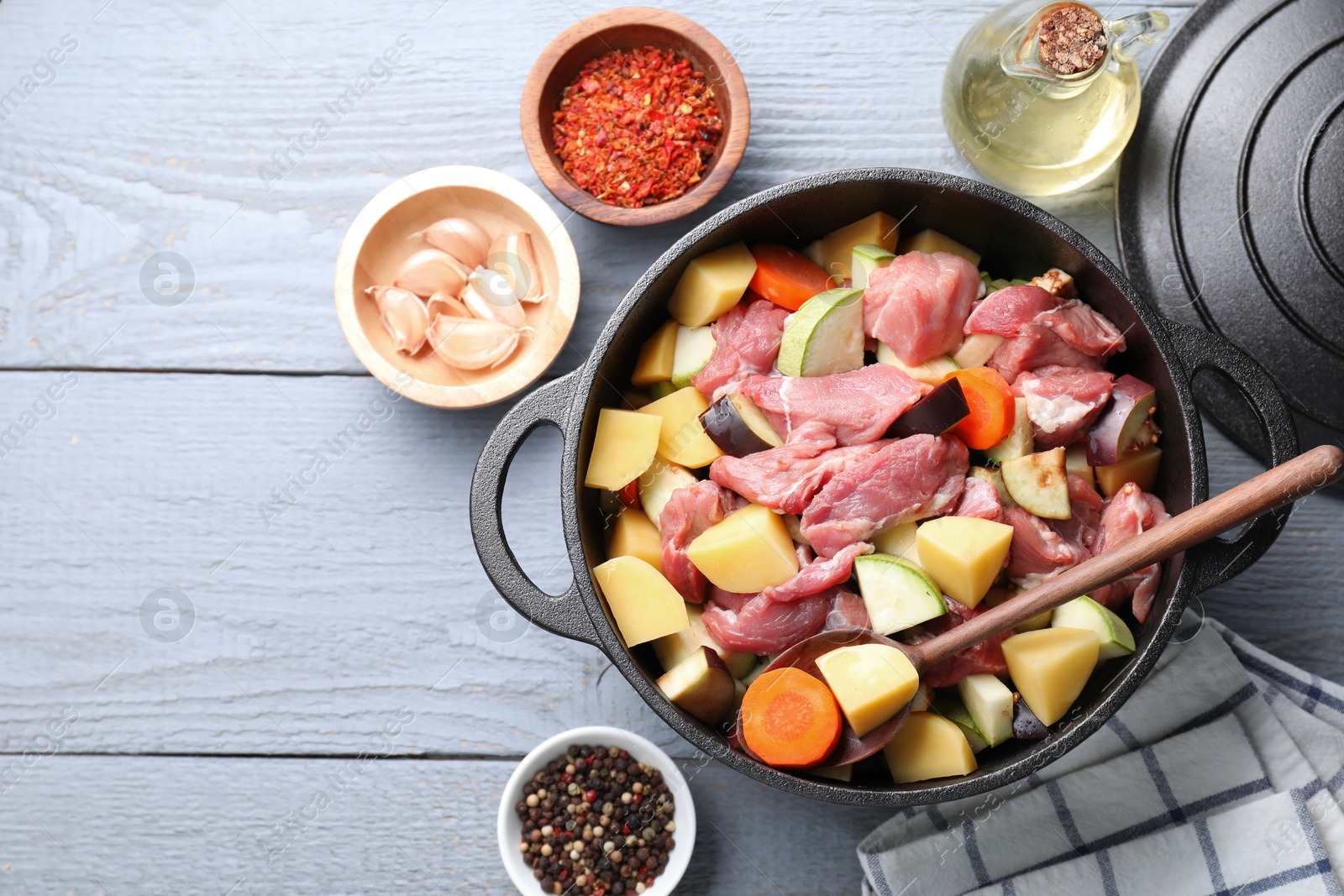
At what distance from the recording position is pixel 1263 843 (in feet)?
5.96

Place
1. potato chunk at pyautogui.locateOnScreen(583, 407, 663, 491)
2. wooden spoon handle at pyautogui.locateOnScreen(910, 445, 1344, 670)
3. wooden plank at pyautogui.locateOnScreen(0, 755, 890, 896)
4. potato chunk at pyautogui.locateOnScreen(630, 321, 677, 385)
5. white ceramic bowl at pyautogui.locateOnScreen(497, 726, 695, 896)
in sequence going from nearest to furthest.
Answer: wooden spoon handle at pyautogui.locateOnScreen(910, 445, 1344, 670) < potato chunk at pyautogui.locateOnScreen(583, 407, 663, 491) < potato chunk at pyautogui.locateOnScreen(630, 321, 677, 385) < white ceramic bowl at pyautogui.locateOnScreen(497, 726, 695, 896) < wooden plank at pyautogui.locateOnScreen(0, 755, 890, 896)

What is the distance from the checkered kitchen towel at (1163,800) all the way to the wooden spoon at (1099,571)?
1.90 feet

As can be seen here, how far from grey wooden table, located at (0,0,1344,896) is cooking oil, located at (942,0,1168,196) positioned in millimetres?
144

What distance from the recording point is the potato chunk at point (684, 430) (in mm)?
1711

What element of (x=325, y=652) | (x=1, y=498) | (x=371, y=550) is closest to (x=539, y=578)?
(x=371, y=550)

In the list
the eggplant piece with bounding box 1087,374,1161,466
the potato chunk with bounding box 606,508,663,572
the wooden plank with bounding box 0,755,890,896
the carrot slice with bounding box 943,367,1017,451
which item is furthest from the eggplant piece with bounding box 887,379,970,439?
the wooden plank with bounding box 0,755,890,896

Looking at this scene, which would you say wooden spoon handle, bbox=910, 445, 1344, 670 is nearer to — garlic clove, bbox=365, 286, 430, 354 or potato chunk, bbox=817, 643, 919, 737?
potato chunk, bbox=817, 643, 919, 737

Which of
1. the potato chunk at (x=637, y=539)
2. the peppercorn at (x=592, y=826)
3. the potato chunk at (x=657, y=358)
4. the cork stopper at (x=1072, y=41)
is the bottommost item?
the peppercorn at (x=592, y=826)

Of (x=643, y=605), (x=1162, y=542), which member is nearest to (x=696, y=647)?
(x=643, y=605)

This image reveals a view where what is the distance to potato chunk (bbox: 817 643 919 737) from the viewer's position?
1465mm

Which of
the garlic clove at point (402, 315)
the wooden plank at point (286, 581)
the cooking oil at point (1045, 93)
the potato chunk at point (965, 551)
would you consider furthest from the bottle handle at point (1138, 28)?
the garlic clove at point (402, 315)

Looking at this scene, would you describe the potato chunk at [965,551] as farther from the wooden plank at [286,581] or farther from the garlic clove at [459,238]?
the garlic clove at [459,238]

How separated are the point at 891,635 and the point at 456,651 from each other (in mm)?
1051

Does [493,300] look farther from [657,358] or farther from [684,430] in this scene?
[684,430]
